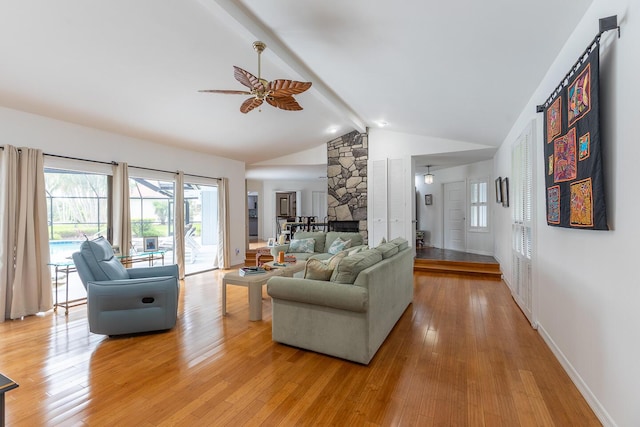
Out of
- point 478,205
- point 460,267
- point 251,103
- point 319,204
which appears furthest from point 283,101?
point 319,204

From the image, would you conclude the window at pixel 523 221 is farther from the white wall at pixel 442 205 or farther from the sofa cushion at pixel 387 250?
the white wall at pixel 442 205

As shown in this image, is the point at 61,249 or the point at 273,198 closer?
the point at 61,249

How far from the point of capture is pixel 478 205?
761cm

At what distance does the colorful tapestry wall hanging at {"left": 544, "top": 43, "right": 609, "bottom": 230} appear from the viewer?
179 cm

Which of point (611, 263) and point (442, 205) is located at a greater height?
point (442, 205)

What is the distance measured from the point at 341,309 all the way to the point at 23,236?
157 inches

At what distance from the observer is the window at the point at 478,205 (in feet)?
24.4

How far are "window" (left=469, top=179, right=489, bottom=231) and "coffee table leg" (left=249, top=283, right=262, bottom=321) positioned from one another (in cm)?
614

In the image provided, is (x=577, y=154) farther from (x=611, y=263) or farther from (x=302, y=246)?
(x=302, y=246)

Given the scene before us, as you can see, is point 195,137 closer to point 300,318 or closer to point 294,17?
point 294,17

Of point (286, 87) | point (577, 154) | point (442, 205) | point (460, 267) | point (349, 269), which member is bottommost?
point (460, 267)

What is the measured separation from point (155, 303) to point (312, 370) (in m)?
1.87

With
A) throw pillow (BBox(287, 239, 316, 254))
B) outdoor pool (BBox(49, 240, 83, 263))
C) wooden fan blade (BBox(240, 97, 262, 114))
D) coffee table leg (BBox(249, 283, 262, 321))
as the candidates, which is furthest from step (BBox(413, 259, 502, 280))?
outdoor pool (BBox(49, 240, 83, 263))

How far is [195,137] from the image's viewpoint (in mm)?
5469
